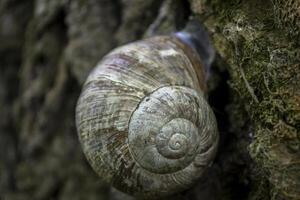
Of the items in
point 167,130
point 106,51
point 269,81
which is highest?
point 269,81

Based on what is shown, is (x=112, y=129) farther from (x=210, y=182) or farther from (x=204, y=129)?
(x=210, y=182)

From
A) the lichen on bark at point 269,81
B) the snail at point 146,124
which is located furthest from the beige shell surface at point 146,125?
the lichen on bark at point 269,81

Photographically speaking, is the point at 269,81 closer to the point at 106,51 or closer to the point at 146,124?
the point at 146,124

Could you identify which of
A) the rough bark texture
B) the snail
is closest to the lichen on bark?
the rough bark texture

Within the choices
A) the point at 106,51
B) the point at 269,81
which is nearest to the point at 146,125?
the point at 269,81

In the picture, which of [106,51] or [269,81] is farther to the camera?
[106,51]

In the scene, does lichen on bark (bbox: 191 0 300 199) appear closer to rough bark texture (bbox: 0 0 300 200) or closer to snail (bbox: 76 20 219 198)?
rough bark texture (bbox: 0 0 300 200)
